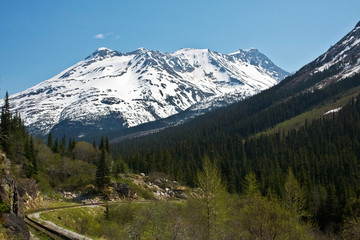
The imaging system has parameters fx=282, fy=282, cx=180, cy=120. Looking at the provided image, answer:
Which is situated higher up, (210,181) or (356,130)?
(356,130)

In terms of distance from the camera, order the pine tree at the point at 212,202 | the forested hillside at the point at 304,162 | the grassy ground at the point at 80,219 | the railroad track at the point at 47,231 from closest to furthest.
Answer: the railroad track at the point at 47,231
the pine tree at the point at 212,202
the grassy ground at the point at 80,219
the forested hillside at the point at 304,162

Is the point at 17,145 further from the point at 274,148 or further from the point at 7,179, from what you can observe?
the point at 274,148

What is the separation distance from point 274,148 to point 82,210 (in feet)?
422

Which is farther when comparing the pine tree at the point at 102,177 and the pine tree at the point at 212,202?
the pine tree at the point at 102,177

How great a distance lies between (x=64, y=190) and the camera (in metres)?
71.4

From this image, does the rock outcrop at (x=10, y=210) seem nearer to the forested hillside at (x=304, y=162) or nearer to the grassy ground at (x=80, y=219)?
the grassy ground at (x=80, y=219)

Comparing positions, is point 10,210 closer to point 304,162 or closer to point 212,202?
point 212,202

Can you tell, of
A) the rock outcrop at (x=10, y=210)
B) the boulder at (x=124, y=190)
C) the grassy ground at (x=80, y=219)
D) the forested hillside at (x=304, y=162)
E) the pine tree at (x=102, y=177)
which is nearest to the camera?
the rock outcrop at (x=10, y=210)

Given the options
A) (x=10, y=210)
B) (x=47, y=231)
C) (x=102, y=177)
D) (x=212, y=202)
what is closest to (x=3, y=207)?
(x=10, y=210)

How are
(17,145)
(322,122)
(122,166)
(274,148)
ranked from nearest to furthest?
1. (17,145)
2. (122,166)
3. (274,148)
4. (322,122)

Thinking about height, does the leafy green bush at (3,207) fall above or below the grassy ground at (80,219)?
above

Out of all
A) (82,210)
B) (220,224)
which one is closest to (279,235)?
(220,224)

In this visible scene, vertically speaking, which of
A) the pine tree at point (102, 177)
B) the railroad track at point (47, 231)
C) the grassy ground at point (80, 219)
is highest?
the pine tree at point (102, 177)

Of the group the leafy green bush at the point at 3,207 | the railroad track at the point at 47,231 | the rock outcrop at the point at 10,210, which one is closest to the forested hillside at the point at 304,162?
the railroad track at the point at 47,231
